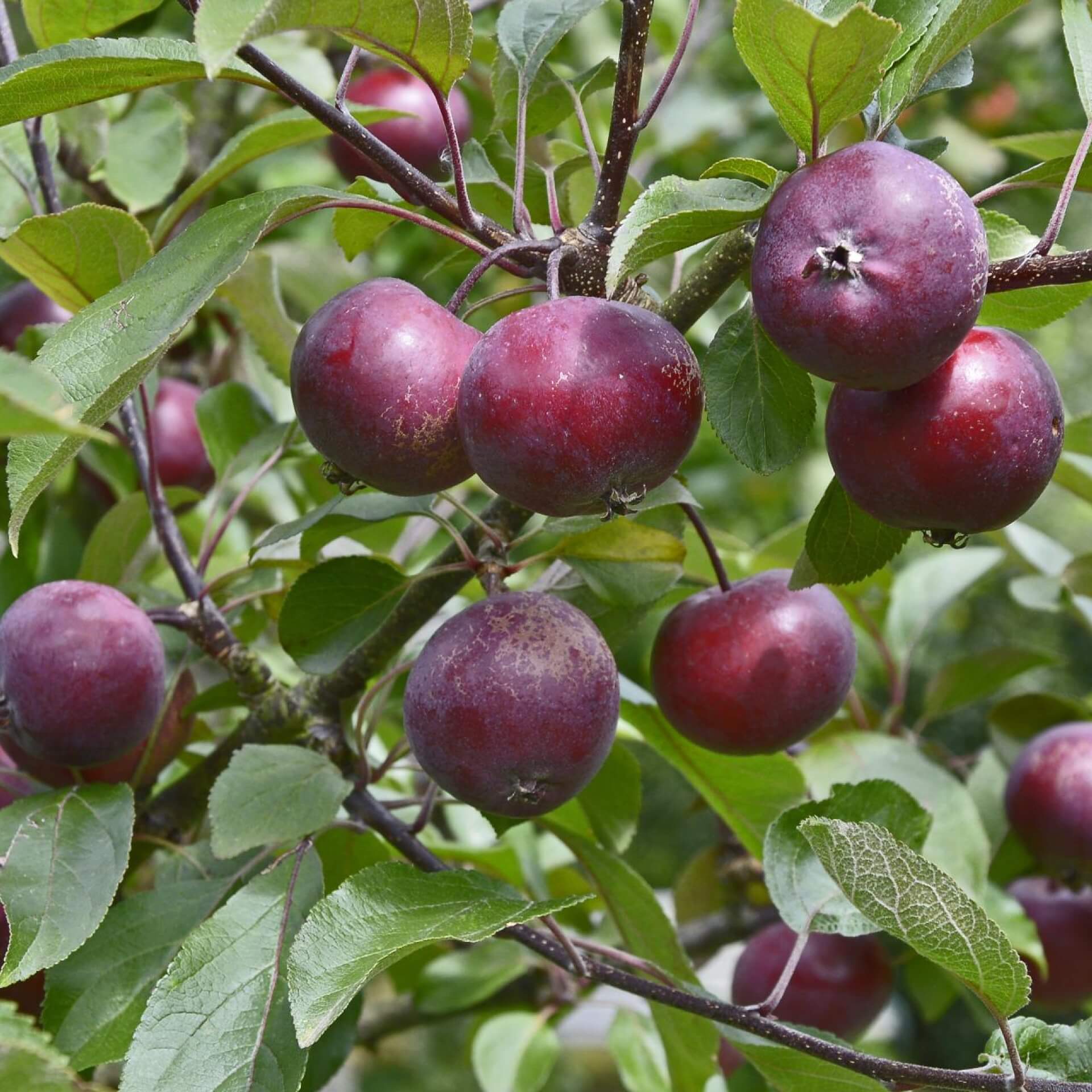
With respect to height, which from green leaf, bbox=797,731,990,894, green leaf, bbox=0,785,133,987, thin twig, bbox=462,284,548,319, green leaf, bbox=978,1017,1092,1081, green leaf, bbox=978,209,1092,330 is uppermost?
thin twig, bbox=462,284,548,319

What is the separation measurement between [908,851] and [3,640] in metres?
0.60

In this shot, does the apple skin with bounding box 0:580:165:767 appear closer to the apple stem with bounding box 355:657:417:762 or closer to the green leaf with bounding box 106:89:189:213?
the apple stem with bounding box 355:657:417:762

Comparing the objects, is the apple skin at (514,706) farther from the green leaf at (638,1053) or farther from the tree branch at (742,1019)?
the green leaf at (638,1053)

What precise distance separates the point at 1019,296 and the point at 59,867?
0.69 metres

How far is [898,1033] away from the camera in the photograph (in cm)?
294

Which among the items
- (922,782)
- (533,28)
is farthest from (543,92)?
(922,782)

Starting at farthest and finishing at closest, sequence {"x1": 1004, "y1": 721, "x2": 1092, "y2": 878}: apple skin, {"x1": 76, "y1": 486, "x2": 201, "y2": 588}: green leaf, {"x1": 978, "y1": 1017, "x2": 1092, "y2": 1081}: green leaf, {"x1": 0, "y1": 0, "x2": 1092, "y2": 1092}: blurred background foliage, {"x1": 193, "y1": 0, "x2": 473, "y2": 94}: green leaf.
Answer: {"x1": 0, "y1": 0, "x2": 1092, "y2": 1092}: blurred background foliage, {"x1": 1004, "y1": 721, "x2": 1092, "y2": 878}: apple skin, {"x1": 76, "y1": 486, "x2": 201, "y2": 588}: green leaf, {"x1": 978, "y1": 1017, "x2": 1092, "y2": 1081}: green leaf, {"x1": 193, "y1": 0, "x2": 473, "y2": 94}: green leaf

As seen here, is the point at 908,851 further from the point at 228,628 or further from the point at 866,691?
the point at 866,691

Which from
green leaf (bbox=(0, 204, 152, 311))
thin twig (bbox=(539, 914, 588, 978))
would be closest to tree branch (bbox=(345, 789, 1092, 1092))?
thin twig (bbox=(539, 914, 588, 978))

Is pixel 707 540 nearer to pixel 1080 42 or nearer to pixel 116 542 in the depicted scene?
pixel 1080 42

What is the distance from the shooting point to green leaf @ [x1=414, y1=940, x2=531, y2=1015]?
1393 mm

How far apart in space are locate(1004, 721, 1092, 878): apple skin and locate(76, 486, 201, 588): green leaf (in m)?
0.90

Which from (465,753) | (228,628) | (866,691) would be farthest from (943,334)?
(866,691)

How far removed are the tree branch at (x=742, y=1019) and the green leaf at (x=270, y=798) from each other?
69 mm
